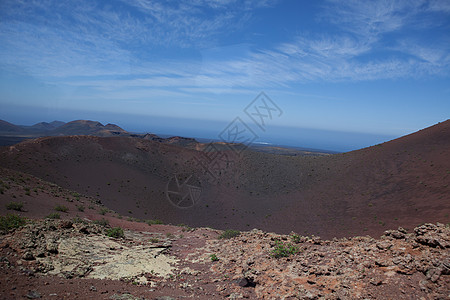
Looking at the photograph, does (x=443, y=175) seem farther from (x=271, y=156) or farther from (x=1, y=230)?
(x=1, y=230)

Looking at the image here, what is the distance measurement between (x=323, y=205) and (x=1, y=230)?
22.8 metres

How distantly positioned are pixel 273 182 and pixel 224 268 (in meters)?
22.4

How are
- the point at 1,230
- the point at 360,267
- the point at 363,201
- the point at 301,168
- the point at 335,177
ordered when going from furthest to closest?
the point at 301,168 < the point at 335,177 < the point at 363,201 < the point at 1,230 < the point at 360,267

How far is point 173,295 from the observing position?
5.12m

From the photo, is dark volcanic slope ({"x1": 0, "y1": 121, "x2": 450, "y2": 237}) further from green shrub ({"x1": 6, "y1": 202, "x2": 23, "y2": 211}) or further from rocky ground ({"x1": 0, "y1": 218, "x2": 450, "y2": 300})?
rocky ground ({"x1": 0, "y1": 218, "x2": 450, "y2": 300})

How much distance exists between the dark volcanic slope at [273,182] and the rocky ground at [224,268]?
1163cm

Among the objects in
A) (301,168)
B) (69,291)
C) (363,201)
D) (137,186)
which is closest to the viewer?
(69,291)

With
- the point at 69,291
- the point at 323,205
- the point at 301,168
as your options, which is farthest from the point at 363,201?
the point at 69,291

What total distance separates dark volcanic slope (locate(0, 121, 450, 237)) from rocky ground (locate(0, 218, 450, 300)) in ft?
38.2

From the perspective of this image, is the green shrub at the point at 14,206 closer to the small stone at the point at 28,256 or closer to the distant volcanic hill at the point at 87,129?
the small stone at the point at 28,256

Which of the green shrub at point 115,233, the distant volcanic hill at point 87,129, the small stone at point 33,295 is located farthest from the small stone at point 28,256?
the distant volcanic hill at point 87,129

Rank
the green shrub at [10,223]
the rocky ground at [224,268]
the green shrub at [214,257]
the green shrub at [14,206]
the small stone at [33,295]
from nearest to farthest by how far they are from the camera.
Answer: the small stone at [33,295]
the rocky ground at [224,268]
the green shrub at [10,223]
the green shrub at [214,257]
the green shrub at [14,206]

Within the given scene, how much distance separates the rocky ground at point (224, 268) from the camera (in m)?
4.18

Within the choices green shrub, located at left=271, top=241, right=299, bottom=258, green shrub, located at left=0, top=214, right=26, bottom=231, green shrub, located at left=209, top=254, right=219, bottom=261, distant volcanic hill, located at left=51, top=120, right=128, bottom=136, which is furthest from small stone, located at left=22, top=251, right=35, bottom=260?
distant volcanic hill, located at left=51, top=120, right=128, bottom=136
